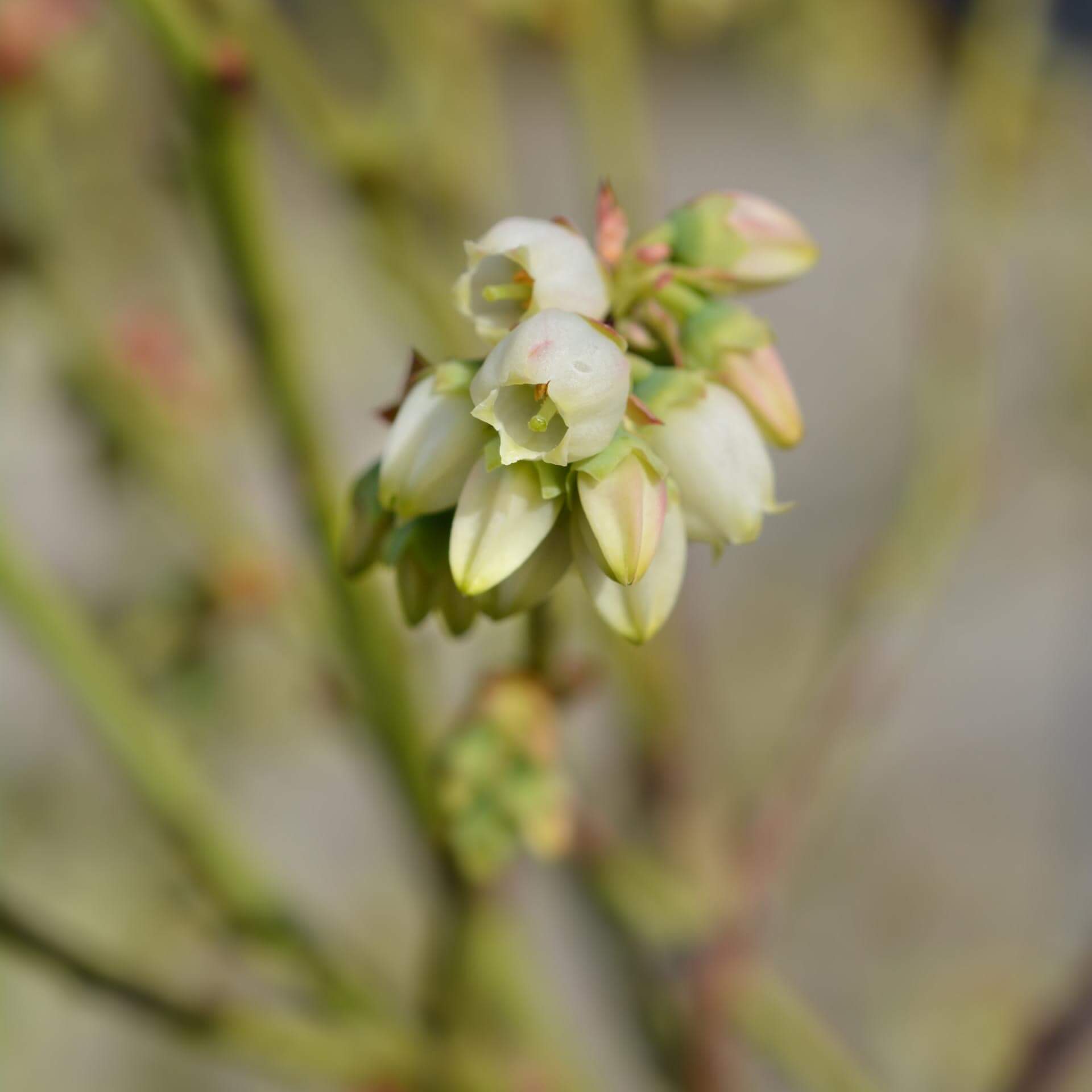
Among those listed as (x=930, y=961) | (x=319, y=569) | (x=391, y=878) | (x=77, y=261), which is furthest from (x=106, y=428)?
(x=930, y=961)

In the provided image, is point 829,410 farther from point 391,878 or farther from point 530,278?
point 530,278

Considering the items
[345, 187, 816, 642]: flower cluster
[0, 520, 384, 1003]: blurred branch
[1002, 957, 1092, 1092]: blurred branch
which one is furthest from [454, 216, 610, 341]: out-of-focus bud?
[1002, 957, 1092, 1092]: blurred branch

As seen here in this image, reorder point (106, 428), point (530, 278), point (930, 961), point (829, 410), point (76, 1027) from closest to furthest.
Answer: point (530, 278), point (106, 428), point (76, 1027), point (930, 961), point (829, 410)

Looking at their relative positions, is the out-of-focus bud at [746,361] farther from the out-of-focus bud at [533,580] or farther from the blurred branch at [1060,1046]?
the blurred branch at [1060,1046]

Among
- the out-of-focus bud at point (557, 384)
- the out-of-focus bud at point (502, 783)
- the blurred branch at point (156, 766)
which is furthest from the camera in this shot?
the blurred branch at point (156, 766)

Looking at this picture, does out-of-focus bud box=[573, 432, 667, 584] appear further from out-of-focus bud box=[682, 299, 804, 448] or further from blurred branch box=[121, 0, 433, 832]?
blurred branch box=[121, 0, 433, 832]

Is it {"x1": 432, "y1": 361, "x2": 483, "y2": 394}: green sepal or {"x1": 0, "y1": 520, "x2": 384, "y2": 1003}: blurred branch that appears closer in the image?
{"x1": 432, "y1": 361, "x2": 483, "y2": 394}: green sepal

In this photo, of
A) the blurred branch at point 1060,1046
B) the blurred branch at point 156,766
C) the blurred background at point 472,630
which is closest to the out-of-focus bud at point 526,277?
the blurred background at point 472,630

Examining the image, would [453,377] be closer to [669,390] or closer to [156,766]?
[669,390]
